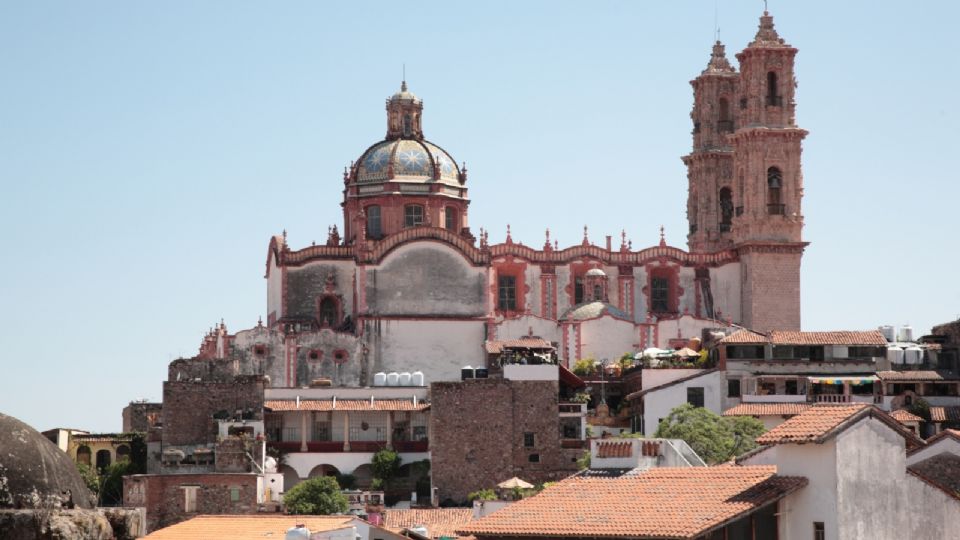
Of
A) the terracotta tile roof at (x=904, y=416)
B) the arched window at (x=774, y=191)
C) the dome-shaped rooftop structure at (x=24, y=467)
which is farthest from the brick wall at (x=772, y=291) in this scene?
the dome-shaped rooftop structure at (x=24, y=467)

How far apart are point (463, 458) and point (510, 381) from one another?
322cm

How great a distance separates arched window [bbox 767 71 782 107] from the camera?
85375mm

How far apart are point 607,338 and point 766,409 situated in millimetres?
14437

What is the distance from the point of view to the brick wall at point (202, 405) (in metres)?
66.0

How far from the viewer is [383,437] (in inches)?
2717

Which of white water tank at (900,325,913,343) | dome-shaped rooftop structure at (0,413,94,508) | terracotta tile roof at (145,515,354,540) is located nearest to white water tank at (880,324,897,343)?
white water tank at (900,325,913,343)

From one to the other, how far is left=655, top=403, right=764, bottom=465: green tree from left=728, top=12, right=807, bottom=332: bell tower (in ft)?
62.2

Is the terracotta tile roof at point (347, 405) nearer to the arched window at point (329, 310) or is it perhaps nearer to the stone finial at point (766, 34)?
the arched window at point (329, 310)

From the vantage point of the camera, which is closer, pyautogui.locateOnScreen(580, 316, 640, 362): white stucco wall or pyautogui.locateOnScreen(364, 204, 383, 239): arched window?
pyautogui.locateOnScreen(580, 316, 640, 362): white stucco wall

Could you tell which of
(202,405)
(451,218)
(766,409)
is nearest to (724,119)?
(451,218)

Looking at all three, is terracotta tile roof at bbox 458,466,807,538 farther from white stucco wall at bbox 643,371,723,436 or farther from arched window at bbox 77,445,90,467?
arched window at bbox 77,445,90,467

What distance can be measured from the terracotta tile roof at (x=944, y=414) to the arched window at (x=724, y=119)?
27521mm

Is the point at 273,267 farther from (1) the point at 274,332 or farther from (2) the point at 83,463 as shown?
(2) the point at 83,463

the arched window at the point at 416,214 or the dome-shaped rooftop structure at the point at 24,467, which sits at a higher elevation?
the arched window at the point at 416,214
